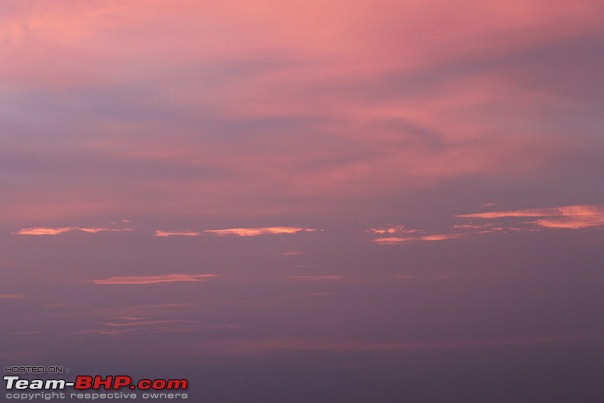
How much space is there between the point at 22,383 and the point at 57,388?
4.79m

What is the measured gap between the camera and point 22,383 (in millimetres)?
84875

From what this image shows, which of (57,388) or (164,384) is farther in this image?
(164,384)

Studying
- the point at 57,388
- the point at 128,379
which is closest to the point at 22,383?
the point at 57,388

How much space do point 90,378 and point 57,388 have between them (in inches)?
136

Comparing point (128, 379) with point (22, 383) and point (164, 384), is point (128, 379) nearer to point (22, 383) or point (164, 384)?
point (164, 384)

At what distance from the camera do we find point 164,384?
292 feet

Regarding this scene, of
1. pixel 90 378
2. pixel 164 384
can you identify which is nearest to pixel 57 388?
pixel 90 378

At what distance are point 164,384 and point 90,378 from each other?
8404mm

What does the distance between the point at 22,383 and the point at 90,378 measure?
7215mm

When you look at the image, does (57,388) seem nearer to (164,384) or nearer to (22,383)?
(22,383)

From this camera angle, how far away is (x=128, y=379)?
84500 mm

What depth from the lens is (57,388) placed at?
8275 centimetres

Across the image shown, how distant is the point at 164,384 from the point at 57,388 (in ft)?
38.4

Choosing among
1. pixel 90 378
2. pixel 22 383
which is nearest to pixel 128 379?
pixel 90 378
